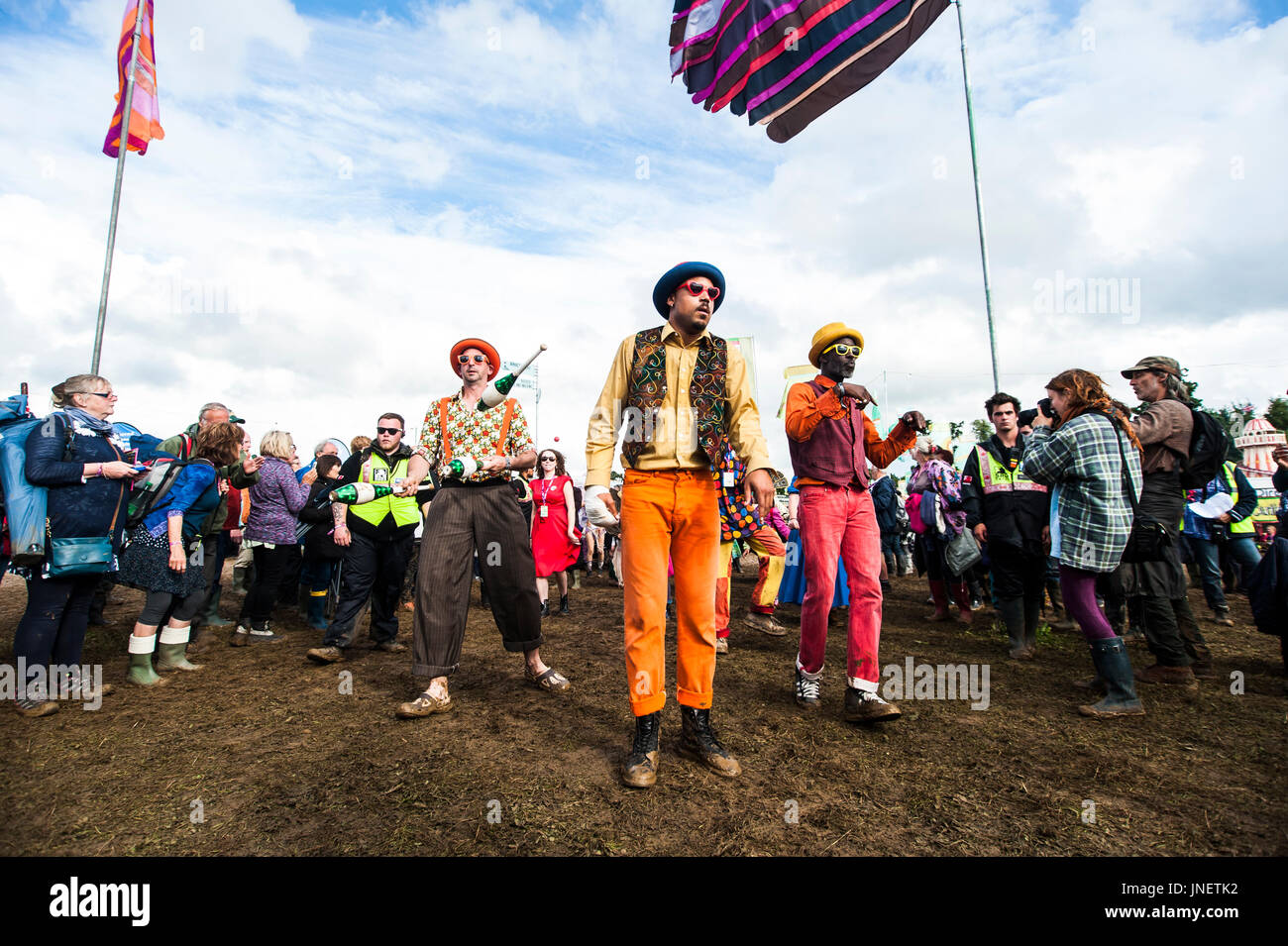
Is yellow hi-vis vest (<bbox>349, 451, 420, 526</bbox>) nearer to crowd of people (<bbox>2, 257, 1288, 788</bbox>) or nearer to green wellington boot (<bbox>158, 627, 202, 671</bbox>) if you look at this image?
crowd of people (<bbox>2, 257, 1288, 788</bbox>)

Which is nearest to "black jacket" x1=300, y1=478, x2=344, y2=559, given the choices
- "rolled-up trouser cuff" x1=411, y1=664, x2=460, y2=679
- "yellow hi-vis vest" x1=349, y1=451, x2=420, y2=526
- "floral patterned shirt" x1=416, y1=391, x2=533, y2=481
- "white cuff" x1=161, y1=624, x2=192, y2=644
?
"yellow hi-vis vest" x1=349, y1=451, x2=420, y2=526

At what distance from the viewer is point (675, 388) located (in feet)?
10.5

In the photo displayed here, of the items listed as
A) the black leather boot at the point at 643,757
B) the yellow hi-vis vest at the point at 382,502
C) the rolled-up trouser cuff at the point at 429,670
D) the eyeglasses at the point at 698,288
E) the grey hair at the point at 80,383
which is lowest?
the black leather boot at the point at 643,757

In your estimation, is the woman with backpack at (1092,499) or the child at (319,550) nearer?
the woman with backpack at (1092,499)

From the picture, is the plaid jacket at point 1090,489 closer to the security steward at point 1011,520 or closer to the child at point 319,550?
the security steward at point 1011,520

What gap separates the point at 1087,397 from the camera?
13.5 feet

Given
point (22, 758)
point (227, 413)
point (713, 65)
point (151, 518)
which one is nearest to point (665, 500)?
point (22, 758)

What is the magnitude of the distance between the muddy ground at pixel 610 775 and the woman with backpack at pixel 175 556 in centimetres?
45

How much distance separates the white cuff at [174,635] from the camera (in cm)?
505

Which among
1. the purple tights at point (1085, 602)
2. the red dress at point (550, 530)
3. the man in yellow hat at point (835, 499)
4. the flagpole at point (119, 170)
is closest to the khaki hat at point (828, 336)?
the man in yellow hat at point (835, 499)

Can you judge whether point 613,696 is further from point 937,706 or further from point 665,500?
point 937,706

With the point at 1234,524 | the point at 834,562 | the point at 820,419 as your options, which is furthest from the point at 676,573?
the point at 1234,524

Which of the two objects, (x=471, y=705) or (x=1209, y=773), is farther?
(x=471, y=705)
